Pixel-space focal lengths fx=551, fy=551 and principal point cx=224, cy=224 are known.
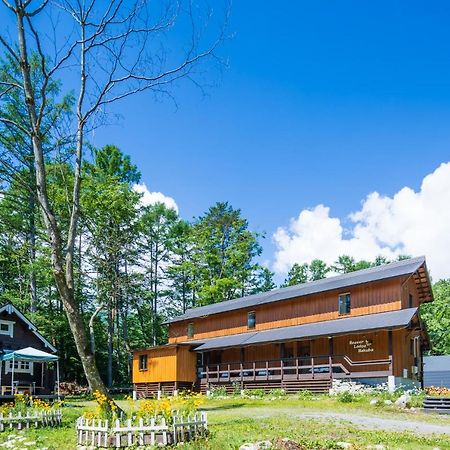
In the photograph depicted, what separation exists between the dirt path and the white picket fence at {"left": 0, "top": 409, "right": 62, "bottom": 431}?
25.3 feet

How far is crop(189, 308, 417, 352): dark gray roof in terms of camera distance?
25197mm

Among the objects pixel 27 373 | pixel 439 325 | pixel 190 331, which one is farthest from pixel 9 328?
pixel 439 325

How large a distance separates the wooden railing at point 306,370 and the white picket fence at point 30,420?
13945 mm

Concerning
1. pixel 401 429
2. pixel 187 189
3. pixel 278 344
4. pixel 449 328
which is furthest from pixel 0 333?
pixel 449 328

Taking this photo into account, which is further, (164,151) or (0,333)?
(0,333)

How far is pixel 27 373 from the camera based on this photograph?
102ft

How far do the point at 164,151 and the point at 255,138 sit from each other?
4.74 m

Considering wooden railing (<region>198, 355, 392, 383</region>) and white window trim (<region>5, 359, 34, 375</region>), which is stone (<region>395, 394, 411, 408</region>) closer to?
wooden railing (<region>198, 355, 392, 383</region>)

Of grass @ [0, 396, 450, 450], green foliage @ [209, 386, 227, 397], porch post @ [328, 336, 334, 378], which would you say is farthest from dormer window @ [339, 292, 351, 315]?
grass @ [0, 396, 450, 450]

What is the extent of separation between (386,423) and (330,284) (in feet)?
53.8

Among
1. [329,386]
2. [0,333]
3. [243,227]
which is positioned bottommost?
[329,386]

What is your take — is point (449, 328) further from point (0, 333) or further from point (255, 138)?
point (0, 333)

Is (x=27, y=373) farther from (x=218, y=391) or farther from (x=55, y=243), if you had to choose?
(x=55, y=243)

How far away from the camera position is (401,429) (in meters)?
13.8
